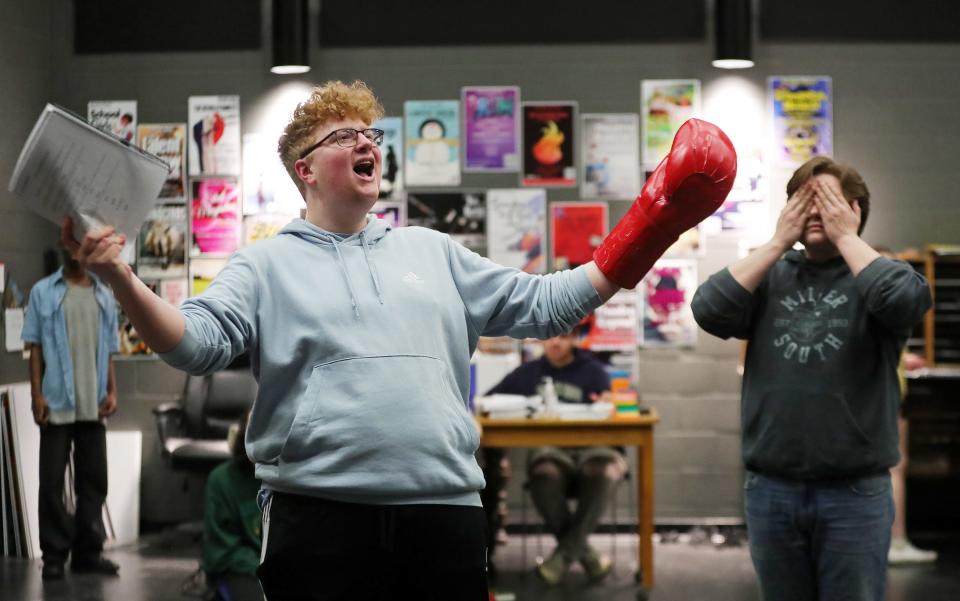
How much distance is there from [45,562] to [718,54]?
4273 mm

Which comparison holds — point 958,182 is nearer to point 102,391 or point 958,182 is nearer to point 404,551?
point 102,391

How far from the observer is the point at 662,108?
6.30 meters

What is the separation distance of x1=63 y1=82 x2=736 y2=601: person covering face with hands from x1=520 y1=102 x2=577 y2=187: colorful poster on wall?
14.4ft

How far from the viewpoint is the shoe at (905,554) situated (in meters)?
5.43

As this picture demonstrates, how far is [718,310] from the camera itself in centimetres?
255

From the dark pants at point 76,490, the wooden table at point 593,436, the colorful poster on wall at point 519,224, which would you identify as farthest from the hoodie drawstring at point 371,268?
the colorful poster on wall at point 519,224

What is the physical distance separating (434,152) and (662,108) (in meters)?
1.29

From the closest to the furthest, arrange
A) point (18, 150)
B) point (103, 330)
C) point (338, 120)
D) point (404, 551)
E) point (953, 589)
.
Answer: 1. point (404, 551)
2. point (338, 120)
3. point (953, 589)
4. point (103, 330)
5. point (18, 150)

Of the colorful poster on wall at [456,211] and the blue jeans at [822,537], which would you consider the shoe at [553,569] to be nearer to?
the colorful poster on wall at [456,211]

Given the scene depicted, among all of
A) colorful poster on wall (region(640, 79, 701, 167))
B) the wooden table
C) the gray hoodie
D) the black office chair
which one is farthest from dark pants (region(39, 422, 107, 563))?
the gray hoodie

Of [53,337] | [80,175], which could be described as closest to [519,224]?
[53,337]

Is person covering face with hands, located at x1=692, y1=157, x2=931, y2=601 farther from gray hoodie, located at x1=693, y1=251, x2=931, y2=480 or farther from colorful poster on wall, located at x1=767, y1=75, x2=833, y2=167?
colorful poster on wall, located at x1=767, y1=75, x2=833, y2=167

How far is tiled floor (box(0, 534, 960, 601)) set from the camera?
191 inches

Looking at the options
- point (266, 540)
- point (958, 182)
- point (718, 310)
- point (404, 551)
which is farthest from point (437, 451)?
point (958, 182)
